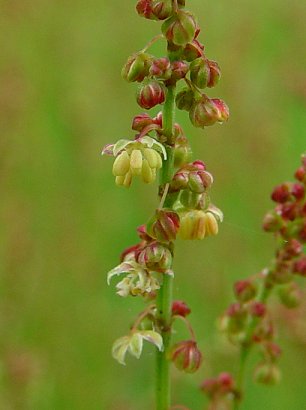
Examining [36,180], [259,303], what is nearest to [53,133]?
[36,180]

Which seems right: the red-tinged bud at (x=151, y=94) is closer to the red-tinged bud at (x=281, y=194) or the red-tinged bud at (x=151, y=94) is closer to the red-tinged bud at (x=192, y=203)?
the red-tinged bud at (x=192, y=203)

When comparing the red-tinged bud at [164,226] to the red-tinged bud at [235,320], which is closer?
the red-tinged bud at [164,226]

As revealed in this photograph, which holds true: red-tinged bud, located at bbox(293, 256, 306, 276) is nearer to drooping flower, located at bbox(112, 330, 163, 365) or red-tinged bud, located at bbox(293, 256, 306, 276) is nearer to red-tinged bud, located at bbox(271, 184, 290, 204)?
red-tinged bud, located at bbox(271, 184, 290, 204)

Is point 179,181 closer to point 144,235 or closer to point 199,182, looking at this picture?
point 199,182

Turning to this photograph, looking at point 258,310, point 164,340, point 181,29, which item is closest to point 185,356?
point 164,340

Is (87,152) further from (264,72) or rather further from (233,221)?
(264,72)

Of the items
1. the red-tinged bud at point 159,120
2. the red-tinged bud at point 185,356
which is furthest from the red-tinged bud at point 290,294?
the red-tinged bud at point 159,120
